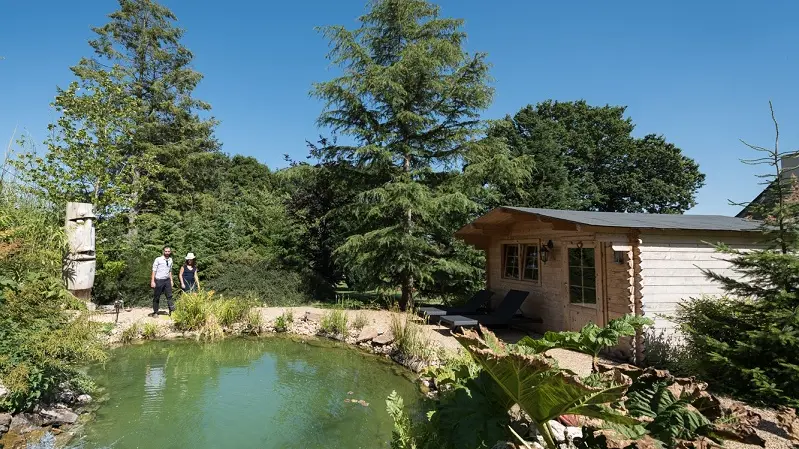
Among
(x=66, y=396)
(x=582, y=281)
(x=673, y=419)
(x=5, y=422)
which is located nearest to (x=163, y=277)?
(x=66, y=396)

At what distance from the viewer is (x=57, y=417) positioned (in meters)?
4.73

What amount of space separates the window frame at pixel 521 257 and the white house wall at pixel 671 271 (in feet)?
9.21

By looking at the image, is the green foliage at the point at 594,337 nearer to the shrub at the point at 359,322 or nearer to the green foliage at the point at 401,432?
the green foliage at the point at 401,432

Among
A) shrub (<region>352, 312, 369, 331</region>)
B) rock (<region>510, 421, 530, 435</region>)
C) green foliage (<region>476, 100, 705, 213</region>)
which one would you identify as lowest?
shrub (<region>352, 312, 369, 331</region>)

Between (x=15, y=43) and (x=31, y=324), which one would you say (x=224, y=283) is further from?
(x=31, y=324)

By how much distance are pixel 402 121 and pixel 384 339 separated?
694 cm

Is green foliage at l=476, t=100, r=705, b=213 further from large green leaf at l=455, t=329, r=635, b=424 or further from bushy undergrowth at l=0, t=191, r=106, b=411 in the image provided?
large green leaf at l=455, t=329, r=635, b=424

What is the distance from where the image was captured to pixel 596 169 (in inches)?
1171

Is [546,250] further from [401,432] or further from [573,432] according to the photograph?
[401,432]

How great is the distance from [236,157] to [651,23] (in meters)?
37.1

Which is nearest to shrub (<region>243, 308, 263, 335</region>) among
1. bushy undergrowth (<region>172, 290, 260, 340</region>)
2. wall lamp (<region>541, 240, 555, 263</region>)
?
bushy undergrowth (<region>172, 290, 260, 340</region>)

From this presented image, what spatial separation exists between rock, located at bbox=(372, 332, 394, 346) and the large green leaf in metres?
5.67

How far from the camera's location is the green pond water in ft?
14.9

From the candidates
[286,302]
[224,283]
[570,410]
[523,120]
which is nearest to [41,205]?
[224,283]
